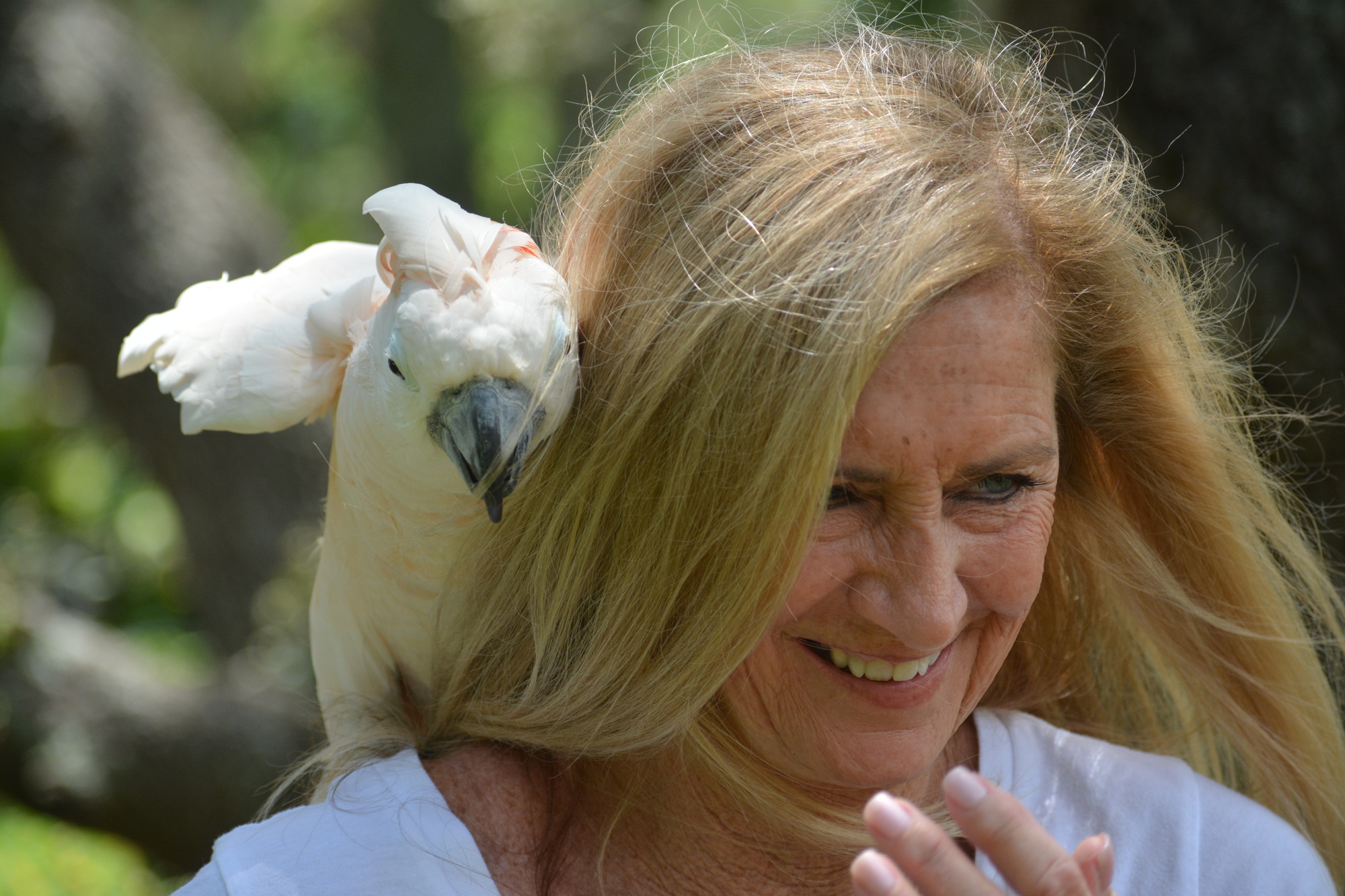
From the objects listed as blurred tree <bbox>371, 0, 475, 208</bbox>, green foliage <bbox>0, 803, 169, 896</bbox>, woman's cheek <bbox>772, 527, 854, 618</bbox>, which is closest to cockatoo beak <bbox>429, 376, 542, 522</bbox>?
woman's cheek <bbox>772, 527, 854, 618</bbox>

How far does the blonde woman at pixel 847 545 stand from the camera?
1.05 m

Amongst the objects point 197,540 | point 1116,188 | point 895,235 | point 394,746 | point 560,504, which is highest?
point 1116,188

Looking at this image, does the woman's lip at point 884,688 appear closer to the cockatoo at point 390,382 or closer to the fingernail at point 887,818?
the fingernail at point 887,818

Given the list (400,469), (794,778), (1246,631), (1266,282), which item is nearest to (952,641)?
(794,778)

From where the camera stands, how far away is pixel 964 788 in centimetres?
90

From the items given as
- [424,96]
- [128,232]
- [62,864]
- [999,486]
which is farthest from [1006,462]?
[424,96]

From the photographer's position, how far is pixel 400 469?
1390 millimetres

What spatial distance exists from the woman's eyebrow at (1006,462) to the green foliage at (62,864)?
14.4 ft

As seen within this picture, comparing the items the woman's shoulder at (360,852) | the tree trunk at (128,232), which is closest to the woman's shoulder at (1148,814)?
the woman's shoulder at (360,852)

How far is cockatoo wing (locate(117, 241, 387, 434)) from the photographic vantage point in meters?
1.53

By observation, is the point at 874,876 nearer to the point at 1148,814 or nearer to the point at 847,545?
the point at 847,545

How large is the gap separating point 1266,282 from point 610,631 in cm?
153

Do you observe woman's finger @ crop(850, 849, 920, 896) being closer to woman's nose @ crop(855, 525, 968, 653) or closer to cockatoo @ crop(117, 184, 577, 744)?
woman's nose @ crop(855, 525, 968, 653)

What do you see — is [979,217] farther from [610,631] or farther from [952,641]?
[610,631]
